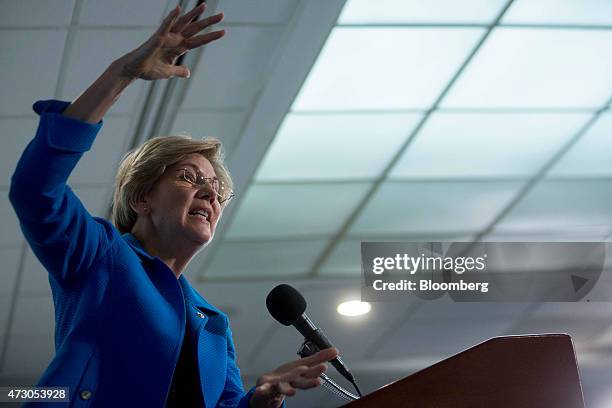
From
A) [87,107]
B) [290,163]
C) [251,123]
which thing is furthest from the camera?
[290,163]

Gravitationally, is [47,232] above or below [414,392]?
above

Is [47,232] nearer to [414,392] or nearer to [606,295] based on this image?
[414,392]

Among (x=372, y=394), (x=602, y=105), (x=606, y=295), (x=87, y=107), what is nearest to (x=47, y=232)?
(x=87, y=107)

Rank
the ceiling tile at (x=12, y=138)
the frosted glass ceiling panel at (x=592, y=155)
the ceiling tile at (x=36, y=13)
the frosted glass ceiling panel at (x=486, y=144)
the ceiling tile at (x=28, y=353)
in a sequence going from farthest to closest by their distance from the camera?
the ceiling tile at (x=28, y=353) → the frosted glass ceiling panel at (x=592, y=155) → the frosted glass ceiling panel at (x=486, y=144) → the ceiling tile at (x=12, y=138) → the ceiling tile at (x=36, y=13)

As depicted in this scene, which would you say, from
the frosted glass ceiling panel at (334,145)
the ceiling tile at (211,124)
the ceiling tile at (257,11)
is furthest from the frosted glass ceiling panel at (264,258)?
the ceiling tile at (257,11)

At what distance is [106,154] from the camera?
150 inches

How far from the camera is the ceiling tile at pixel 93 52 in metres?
3.14

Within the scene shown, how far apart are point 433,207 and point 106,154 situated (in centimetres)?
177

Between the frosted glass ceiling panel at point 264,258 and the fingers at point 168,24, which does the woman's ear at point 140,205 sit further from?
the frosted glass ceiling panel at point 264,258

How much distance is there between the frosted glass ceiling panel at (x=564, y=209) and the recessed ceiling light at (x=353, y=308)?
1147 millimetres

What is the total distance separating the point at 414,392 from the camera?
98cm

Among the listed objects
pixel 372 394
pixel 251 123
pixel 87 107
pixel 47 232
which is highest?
pixel 251 123

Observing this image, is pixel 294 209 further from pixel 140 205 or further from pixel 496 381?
pixel 496 381

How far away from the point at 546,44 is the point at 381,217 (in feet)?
5.06
